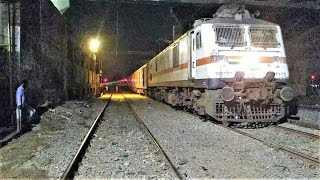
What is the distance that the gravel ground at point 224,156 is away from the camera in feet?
21.4

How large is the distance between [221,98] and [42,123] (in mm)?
6076

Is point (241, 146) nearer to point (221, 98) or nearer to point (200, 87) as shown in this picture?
point (221, 98)

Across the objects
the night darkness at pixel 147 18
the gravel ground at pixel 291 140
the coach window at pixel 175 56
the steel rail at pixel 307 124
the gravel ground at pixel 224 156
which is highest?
the night darkness at pixel 147 18

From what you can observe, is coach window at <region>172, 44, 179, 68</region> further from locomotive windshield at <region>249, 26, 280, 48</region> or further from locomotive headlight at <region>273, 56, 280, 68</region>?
locomotive headlight at <region>273, 56, 280, 68</region>

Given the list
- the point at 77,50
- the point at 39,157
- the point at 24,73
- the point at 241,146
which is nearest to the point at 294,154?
the point at 241,146

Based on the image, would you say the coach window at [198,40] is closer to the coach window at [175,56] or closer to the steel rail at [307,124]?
the coach window at [175,56]

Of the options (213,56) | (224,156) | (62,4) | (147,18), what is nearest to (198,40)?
(213,56)

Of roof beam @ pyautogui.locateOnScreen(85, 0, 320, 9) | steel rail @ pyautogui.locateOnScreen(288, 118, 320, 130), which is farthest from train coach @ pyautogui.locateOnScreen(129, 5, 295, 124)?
roof beam @ pyautogui.locateOnScreen(85, 0, 320, 9)

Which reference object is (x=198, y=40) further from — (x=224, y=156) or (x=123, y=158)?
(x=123, y=158)

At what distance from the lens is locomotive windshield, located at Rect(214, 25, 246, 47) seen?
12.2 m

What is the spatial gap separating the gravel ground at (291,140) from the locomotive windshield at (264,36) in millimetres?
2650

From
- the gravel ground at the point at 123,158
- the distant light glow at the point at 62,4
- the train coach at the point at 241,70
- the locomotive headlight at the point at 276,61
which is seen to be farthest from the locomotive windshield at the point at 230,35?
the distant light glow at the point at 62,4

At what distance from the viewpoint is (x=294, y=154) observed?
7.64 meters

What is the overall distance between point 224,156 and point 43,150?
4.05 meters
